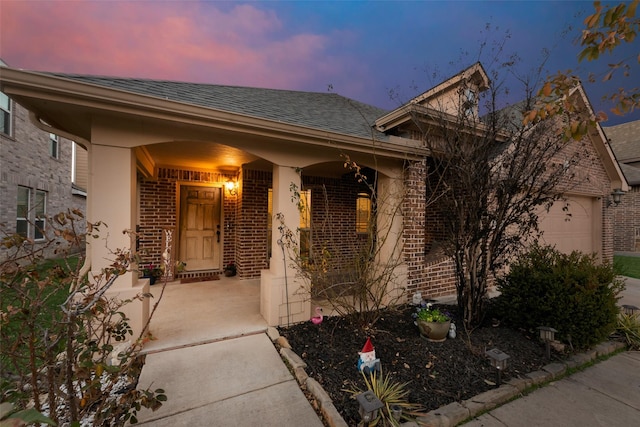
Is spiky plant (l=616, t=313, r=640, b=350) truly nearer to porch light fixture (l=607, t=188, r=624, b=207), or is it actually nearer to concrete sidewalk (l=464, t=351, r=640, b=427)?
concrete sidewalk (l=464, t=351, r=640, b=427)

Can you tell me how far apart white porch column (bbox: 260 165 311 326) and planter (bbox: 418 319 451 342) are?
5.30 ft

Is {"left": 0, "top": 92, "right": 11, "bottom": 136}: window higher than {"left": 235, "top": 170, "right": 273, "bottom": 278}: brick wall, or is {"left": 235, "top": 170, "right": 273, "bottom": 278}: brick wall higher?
{"left": 0, "top": 92, "right": 11, "bottom": 136}: window

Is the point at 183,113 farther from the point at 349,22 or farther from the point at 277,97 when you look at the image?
the point at 349,22

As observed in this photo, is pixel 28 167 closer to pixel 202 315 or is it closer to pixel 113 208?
pixel 113 208

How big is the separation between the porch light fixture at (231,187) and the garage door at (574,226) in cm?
787

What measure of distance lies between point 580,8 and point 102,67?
377 inches

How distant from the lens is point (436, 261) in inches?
208

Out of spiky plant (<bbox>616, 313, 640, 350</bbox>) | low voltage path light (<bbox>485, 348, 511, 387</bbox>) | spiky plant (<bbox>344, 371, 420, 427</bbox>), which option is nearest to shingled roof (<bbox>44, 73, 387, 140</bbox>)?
spiky plant (<bbox>344, 371, 420, 427</bbox>)

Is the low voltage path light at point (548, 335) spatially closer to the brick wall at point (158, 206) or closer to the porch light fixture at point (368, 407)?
the porch light fixture at point (368, 407)

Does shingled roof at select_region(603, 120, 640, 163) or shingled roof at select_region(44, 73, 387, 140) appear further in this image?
shingled roof at select_region(603, 120, 640, 163)

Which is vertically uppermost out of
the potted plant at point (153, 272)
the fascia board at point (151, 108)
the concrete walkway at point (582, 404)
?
the fascia board at point (151, 108)

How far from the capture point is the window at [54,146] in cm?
930

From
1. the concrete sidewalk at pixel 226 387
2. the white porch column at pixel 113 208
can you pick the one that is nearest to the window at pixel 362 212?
the concrete sidewalk at pixel 226 387

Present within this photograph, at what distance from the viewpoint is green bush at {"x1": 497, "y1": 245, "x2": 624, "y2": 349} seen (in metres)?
3.28
